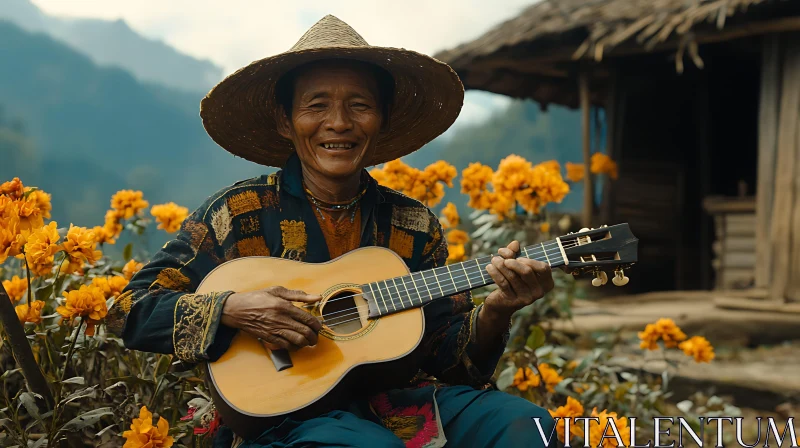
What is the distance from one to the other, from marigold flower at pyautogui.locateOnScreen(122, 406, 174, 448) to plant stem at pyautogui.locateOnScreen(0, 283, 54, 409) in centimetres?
36

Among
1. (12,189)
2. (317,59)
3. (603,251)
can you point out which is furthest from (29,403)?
(603,251)

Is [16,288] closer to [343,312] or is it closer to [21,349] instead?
[21,349]

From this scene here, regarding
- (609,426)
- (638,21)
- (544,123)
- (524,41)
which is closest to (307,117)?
(609,426)

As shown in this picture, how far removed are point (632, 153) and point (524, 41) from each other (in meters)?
2.82

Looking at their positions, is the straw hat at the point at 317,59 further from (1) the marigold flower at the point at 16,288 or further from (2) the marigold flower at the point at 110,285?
(1) the marigold flower at the point at 16,288

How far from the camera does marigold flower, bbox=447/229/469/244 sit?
407 centimetres

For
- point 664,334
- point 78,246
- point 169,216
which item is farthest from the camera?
point 664,334

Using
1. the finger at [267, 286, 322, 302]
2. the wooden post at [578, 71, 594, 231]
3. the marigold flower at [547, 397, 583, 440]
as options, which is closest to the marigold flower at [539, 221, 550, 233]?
the marigold flower at [547, 397, 583, 440]

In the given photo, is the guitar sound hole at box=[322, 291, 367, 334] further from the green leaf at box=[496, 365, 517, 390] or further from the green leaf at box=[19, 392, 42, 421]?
the green leaf at box=[496, 365, 517, 390]

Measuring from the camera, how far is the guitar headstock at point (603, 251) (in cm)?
197

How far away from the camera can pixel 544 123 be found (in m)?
28.9

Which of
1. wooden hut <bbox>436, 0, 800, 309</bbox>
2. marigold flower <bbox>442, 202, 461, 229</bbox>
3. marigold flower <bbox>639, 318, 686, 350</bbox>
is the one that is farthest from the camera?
wooden hut <bbox>436, 0, 800, 309</bbox>

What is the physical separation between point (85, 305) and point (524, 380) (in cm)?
178

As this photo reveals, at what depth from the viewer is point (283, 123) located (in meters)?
2.37
